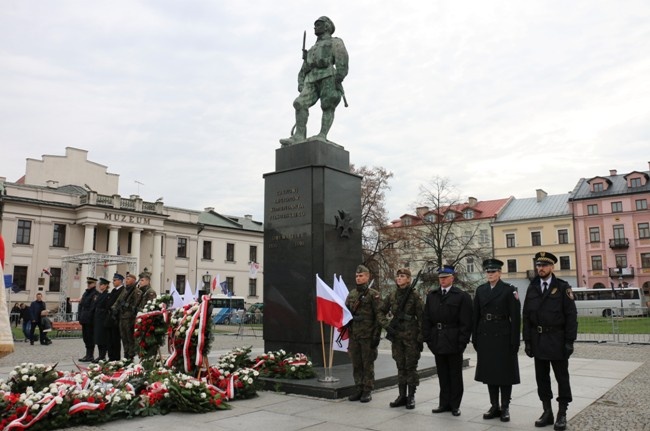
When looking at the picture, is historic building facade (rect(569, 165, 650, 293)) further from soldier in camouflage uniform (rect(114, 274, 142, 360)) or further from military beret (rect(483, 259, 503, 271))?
military beret (rect(483, 259, 503, 271))

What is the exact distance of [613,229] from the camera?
189 feet

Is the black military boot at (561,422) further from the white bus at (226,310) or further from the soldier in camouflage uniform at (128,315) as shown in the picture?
the white bus at (226,310)

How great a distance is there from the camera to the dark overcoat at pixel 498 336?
640 cm

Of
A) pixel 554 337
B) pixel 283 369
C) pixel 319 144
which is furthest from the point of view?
pixel 319 144

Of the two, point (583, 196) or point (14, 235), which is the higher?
point (583, 196)

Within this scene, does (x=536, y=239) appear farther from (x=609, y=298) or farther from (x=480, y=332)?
(x=480, y=332)

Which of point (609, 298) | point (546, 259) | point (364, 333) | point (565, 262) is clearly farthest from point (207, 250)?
point (546, 259)

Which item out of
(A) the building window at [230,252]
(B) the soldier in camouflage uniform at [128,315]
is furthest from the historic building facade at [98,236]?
(B) the soldier in camouflage uniform at [128,315]

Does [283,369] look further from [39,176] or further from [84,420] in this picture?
[39,176]

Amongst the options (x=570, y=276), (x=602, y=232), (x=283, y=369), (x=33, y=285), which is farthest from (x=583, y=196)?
(x=283, y=369)

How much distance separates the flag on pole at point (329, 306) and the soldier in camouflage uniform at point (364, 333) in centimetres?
20

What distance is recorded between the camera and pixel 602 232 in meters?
58.4

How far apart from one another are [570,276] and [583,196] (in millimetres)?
8967

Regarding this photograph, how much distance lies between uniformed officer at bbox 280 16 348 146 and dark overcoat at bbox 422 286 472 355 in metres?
5.20
